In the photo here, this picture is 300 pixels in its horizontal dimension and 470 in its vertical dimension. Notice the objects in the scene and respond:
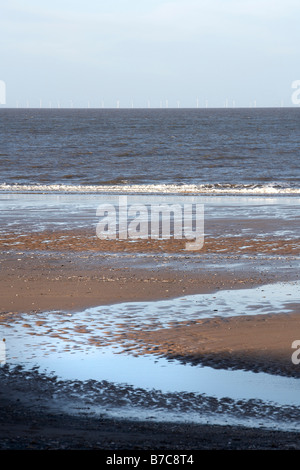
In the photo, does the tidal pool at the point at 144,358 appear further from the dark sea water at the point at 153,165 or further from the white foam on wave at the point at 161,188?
the dark sea water at the point at 153,165

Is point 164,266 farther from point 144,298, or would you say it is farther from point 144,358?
point 144,358

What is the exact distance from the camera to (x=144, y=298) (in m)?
10.6

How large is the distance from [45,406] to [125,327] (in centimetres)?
281

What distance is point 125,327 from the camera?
8.98 m

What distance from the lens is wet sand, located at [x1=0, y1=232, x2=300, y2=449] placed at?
17.7 ft

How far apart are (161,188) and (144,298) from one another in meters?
22.4

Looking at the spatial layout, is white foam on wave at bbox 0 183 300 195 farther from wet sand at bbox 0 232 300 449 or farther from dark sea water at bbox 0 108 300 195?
wet sand at bbox 0 232 300 449

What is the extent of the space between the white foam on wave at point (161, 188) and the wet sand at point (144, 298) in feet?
47.0

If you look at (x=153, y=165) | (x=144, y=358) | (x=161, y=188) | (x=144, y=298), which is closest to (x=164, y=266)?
(x=144, y=298)

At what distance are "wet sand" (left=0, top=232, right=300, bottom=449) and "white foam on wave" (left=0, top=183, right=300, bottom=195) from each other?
47.0 feet

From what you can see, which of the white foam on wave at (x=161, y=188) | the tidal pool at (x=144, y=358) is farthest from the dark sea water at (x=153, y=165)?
the tidal pool at (x=144, y=358)

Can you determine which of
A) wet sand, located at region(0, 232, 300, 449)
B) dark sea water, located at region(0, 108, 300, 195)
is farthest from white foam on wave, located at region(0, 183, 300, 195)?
wet sand, located at region(0, 232, 300, 449)

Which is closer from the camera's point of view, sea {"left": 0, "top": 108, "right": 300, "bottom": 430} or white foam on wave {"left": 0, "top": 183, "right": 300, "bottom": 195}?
sea {"left": 0, "top": 108, "right": 300, "bottom": 430}
